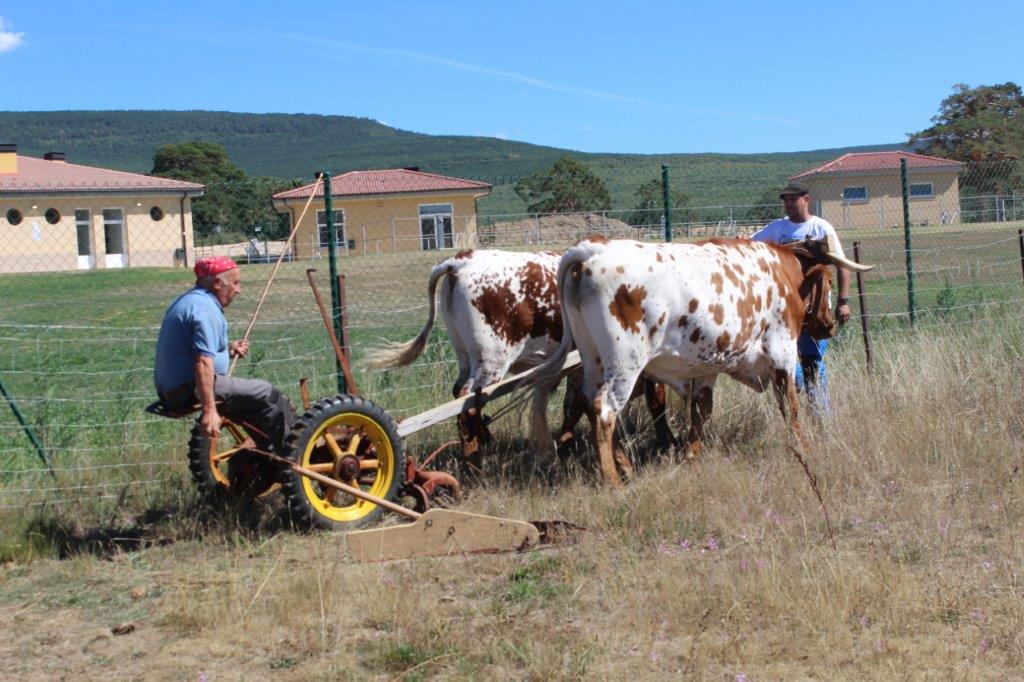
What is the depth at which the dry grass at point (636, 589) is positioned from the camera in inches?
186

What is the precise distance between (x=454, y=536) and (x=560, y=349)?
7.15ft

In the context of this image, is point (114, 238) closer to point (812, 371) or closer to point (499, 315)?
point (499, 315)

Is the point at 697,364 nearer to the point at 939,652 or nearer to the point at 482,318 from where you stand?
the point at 482,318

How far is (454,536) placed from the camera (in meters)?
6.27

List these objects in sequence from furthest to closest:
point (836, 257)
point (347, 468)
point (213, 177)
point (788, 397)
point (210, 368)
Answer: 1. point (213, 177)
2. point (836, 257)
3. point (788, 397)
4. point (347, 468)
5. point (210, 368)

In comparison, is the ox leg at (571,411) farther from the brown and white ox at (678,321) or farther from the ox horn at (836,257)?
the ox horn at (836,257)

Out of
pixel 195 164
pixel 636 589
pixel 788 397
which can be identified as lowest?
pixel 636 589

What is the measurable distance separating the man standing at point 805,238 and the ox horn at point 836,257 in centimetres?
1

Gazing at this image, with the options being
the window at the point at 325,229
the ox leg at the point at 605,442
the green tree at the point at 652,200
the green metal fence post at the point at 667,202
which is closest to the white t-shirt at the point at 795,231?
the green metal fence post at the point at 667,202

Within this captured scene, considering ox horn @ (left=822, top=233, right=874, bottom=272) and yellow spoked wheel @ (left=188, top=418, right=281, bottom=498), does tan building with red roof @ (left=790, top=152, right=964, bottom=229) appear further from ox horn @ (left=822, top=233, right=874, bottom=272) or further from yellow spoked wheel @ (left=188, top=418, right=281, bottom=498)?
yellow spoked wheel @ (left=188, top=418, right=281, bottom=498)

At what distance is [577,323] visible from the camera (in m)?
7.58

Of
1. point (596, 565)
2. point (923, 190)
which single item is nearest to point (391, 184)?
point (923, 190)

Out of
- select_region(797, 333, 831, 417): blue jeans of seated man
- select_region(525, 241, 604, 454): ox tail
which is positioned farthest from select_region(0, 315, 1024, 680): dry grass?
select_region(797, 333, 831, 417): blue jeans of seated man

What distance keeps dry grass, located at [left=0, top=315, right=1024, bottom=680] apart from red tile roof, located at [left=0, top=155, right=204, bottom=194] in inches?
1176
